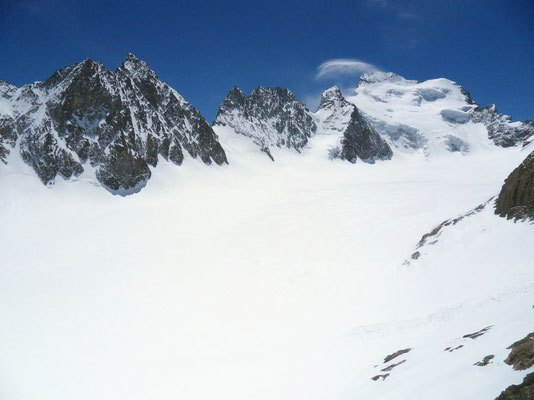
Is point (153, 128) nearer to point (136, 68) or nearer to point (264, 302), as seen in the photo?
point (136, 68)

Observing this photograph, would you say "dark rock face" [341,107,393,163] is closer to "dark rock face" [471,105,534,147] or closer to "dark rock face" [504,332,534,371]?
"dark rock face" [471,105,534,147]

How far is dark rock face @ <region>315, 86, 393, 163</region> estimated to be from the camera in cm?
10820

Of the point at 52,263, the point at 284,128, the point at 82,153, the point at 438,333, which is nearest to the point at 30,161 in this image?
the point at 82,153

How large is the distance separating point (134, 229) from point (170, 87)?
5461 cm

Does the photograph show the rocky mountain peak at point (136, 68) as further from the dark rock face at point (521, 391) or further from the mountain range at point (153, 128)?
the dark rock face at point (521, 391)

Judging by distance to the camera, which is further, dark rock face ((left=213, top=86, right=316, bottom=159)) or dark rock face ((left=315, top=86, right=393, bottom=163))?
dark rock face ((left=315, top=86, right=393, bottom=163))

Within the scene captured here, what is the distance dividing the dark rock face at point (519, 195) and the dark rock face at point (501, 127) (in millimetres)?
128205

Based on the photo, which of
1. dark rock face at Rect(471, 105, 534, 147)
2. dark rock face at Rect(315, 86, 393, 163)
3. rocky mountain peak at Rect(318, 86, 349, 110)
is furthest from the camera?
rocky mountain peak at Rect(318, 86, 349, 110)

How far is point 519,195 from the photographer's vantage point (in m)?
17.2

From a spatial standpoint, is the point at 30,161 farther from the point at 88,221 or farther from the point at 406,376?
the point at 406,376

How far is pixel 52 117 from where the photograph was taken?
51656 millimetres

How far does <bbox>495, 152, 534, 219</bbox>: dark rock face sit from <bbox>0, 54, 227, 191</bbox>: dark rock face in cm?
5103

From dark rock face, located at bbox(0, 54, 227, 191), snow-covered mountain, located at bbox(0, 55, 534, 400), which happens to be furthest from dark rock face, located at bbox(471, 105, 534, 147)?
dark rock face, located at bbox(0, 54, 227, 191)

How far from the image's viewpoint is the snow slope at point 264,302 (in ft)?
32.4
